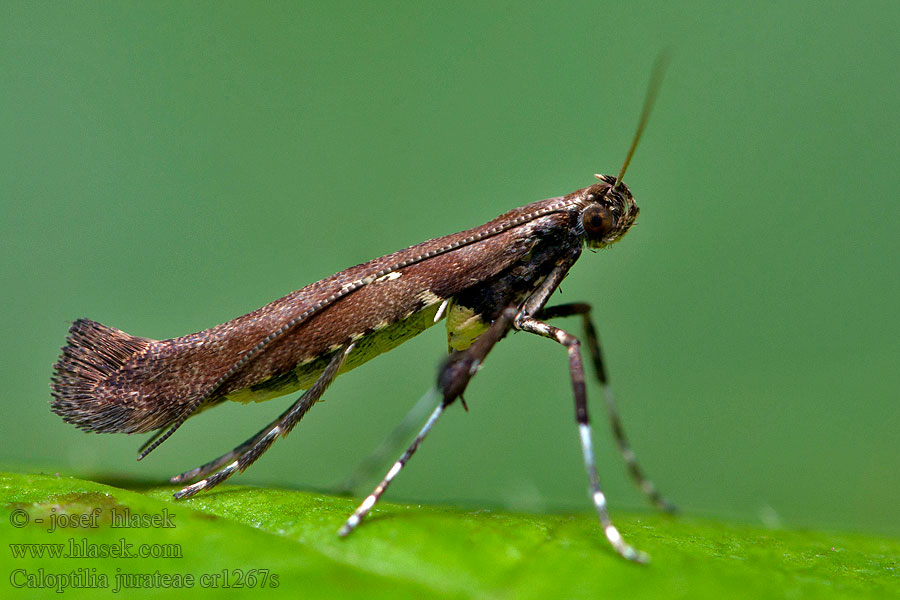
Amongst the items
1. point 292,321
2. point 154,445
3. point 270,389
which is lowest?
point 154,445

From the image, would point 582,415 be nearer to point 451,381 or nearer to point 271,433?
point 451,381

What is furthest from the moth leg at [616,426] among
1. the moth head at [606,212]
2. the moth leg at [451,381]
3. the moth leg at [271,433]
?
the moth leg at [271,433]

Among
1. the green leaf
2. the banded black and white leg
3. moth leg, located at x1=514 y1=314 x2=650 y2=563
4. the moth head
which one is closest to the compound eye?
the moth head

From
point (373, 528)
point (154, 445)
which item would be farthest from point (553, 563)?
point (154, 445)

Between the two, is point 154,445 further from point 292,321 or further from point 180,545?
point 180,545

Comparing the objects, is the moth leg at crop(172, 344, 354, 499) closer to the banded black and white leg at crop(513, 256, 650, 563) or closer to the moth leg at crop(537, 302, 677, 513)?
the banded black and white leg at crop(513, 256, 650, 563)

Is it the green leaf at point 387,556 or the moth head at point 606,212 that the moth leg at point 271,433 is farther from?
the moth head at point 606,212

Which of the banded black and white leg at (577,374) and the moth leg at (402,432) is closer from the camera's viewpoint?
the banded black and white leg at (577,374)
